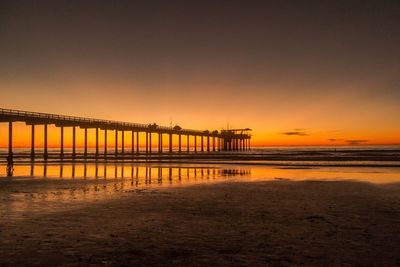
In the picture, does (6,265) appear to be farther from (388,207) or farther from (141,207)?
(388,207)

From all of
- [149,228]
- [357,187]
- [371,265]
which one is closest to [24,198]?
[149,228]

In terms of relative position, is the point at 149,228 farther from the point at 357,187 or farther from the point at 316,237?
the point at 357,187

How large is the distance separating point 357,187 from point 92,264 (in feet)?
46.4

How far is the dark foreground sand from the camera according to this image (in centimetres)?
591

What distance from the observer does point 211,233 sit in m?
7.72

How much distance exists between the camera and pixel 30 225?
8.46 m

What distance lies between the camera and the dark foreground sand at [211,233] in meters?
5.91

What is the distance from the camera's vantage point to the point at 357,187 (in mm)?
16672

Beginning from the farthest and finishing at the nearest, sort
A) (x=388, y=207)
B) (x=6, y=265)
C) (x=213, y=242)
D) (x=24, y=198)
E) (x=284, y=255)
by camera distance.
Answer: (x=24, y=198), (x=388, y=207), (x=213, y=242), (x=284, y=255), (x=6, y=265)

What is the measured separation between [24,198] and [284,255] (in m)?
10.4

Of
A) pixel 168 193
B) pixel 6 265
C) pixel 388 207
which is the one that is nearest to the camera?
pixel 6 265

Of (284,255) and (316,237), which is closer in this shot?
(284,255)

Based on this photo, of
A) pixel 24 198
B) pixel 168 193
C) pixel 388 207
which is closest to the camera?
pixel 388 207

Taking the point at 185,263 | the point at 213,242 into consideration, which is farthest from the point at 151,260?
the point at 213,242
